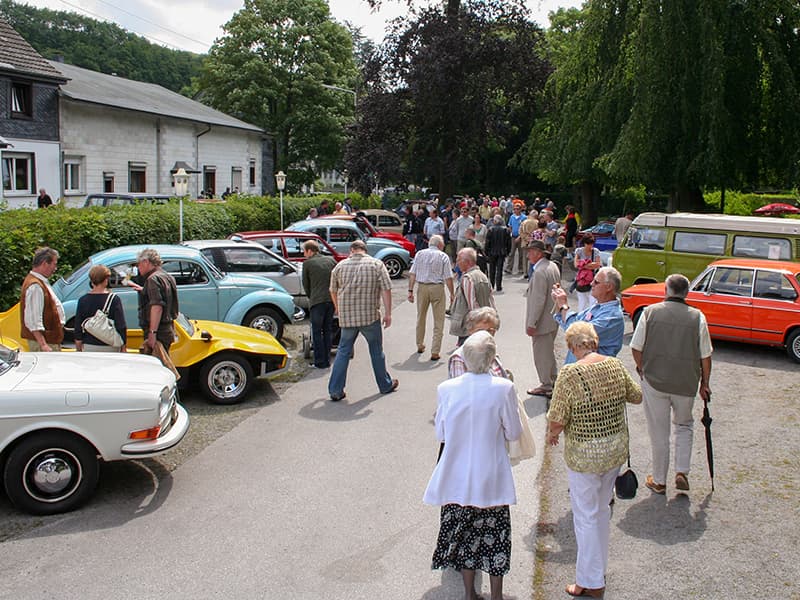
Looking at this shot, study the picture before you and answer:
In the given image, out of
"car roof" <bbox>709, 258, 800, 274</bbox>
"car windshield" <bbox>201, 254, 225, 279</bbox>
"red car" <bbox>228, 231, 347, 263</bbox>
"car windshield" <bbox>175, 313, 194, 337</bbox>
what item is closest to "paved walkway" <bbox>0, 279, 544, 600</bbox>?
"car windshield" <bbox>175, 313, 194, 337</bbox>

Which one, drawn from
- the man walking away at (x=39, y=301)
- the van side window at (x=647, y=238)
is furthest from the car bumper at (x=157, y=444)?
the van side window at (x=647, y=238)

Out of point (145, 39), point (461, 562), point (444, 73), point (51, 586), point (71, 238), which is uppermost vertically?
point (145, 39)

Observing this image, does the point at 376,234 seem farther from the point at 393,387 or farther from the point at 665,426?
the point at 665,426

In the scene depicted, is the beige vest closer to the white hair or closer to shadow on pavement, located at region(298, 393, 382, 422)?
the white hair

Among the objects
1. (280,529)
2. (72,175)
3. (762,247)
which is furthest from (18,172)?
(280,529)

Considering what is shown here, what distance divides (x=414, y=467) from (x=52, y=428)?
3098 millimetres

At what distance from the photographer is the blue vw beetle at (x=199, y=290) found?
10.8 metres

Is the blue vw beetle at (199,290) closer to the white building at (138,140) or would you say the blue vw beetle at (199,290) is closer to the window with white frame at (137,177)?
the white building at (138,140)

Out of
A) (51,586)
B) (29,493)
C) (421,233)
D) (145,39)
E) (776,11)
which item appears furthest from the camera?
(145,39)

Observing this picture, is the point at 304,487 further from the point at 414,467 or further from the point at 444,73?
the point at 444,73

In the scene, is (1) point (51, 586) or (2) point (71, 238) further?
(2) point (71, 238)

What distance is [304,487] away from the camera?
270 inches

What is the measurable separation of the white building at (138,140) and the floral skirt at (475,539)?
2741cm

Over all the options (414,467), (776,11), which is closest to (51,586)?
(414,467)
